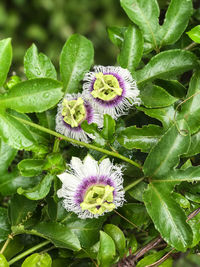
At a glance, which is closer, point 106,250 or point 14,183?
point 106,250

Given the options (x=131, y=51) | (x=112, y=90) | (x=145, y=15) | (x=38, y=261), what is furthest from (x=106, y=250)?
(x=145, y=15)

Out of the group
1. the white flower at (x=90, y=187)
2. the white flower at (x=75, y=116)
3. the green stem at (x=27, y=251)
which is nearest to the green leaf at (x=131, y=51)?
the white flower at (x=75, y=116)

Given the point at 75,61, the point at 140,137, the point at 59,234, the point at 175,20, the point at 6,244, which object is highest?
the point at 175,20

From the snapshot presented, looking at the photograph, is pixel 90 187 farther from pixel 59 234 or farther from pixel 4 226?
pixel 4 226

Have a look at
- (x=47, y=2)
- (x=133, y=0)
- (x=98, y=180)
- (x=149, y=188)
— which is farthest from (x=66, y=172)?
(x=47, y=2)

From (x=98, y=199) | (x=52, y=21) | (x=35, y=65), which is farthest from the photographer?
(x=52, y=21)

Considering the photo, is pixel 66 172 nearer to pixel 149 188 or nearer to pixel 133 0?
pixel 149 188

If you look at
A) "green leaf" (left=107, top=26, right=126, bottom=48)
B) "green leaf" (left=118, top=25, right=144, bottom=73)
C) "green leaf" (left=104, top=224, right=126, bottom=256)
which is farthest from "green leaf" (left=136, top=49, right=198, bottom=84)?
"green leaf" (left=104, top=224, right=126, bottom=256)
